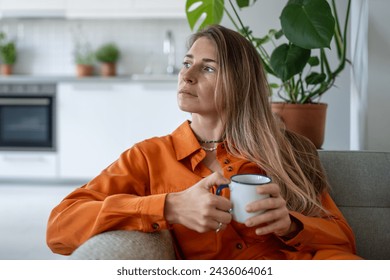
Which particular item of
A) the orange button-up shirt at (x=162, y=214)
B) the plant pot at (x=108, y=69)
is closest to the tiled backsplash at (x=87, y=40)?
the plant pot at (x=108, y=69)

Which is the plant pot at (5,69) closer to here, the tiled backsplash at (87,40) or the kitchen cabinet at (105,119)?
the tiled backsplash at (87,40)

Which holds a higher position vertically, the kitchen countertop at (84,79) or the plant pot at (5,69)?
the plant pot at (5,69)

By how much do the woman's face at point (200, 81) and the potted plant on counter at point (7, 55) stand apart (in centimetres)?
394

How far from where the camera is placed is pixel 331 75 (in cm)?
198

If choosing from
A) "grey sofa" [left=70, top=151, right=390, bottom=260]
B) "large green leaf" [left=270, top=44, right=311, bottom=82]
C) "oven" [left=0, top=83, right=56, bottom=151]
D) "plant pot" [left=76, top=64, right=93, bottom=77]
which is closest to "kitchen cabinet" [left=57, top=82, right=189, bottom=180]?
"oven" [left=0, top=83, right=56, bottom=151]

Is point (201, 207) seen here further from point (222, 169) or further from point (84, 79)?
point (84, 79)

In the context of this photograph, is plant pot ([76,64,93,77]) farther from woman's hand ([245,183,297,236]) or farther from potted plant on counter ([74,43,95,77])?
woman's hand ([245,183,297,236])

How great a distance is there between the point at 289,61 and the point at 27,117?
10.9ft

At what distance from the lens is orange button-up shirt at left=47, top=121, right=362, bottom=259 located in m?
1.14

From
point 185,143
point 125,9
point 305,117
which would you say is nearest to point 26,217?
point 125,9

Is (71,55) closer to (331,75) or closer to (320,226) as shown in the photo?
(331,75)

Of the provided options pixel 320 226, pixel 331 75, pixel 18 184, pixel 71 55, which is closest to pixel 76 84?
pixel 71 55

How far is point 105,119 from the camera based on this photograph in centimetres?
436

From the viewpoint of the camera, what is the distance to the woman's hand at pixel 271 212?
0.98 m
